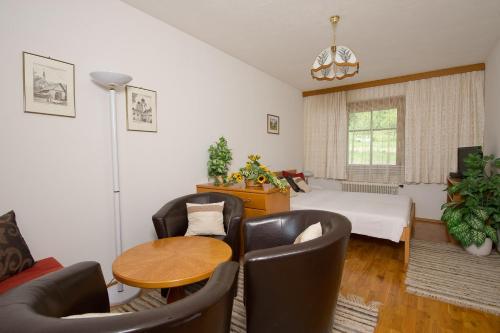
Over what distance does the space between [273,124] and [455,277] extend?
11.3 ft

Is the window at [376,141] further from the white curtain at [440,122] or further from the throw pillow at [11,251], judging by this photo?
the throw pillow at [11,251]

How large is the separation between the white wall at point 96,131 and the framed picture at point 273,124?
1341 mm

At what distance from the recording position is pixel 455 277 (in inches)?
100

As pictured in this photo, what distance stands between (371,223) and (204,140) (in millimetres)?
2342

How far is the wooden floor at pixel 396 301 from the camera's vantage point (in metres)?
1.88

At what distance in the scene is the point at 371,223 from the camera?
119 inches

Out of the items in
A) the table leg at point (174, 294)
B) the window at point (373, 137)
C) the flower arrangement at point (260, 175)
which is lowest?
the table leg at point (174, 294)

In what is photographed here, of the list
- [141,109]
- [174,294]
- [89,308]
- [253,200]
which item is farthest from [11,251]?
[253,200]

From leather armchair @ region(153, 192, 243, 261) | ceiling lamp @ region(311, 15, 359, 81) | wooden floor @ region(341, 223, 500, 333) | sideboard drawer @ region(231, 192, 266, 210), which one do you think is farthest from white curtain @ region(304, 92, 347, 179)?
leather armchair @ region(153, 192, 243, 261)

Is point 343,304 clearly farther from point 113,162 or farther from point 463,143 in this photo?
point 463,143

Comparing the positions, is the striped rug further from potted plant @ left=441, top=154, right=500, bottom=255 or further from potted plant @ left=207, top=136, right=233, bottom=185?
potted plant @ left=441, top=154, right=500, bottom=255

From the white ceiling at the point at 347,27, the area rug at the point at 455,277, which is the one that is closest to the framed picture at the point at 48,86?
the white ceiling at the point at 347,27

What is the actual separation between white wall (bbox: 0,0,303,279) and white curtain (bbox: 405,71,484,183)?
3674 millimetres

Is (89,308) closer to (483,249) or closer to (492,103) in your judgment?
(483,249)
